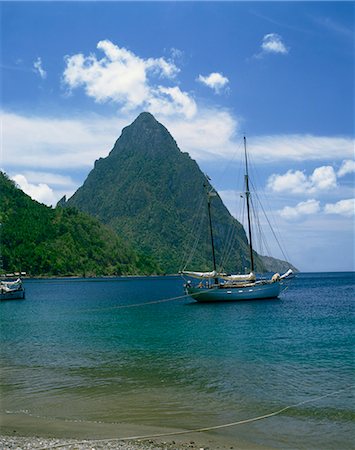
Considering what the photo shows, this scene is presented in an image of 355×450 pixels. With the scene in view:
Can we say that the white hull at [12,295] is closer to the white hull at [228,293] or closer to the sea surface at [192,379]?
the white hull at [228,293]

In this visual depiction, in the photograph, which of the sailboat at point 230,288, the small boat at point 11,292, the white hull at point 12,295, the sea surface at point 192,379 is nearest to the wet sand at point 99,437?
the sea surface at point 192,379

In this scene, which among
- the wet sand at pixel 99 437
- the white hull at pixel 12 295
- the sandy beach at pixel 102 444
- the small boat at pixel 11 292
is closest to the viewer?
the sandy beach at pixel 102 444

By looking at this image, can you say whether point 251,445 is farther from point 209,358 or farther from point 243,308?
point 243,308

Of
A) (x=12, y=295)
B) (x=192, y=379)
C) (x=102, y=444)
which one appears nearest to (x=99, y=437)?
(x=102, y=444)

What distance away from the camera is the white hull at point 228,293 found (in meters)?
79.8

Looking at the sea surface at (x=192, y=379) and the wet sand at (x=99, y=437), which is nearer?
the wet sand at (x=99, y=437)

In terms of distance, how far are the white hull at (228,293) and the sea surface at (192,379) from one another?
31.5 m

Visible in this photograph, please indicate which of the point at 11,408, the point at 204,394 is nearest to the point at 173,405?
the point at 204,394

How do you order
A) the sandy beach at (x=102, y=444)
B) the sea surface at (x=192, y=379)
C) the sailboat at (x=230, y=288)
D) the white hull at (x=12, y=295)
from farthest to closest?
the white hull at (x=12, y=295)
the sailboat at (x=230, y=288)
the sea surface at (x=192, y=379)
the sandy beach at (x=102, y=444)

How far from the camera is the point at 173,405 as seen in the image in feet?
62.2

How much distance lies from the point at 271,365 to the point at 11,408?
599 inches

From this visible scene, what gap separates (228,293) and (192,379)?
56.7 m

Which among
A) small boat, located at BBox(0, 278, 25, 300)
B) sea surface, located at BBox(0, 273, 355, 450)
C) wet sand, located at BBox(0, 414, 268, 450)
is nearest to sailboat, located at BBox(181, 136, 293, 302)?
sea surface, located at BBox(0, 273, 355, 450)

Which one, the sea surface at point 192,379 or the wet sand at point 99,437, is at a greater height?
the wet sand at point 99,437
